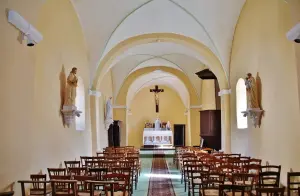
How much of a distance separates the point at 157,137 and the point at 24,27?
18935 mm

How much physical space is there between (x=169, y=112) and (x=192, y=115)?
635cm

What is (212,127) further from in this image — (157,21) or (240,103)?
(157,21)

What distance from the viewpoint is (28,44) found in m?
5.73

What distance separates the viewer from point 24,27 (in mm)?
5422

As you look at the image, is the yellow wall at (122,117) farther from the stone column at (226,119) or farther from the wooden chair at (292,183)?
the wooden chair at (292,183)

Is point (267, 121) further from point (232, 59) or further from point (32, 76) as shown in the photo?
point (32, 76)

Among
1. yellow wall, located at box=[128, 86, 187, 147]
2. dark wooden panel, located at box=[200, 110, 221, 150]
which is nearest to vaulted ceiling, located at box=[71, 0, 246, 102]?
dark wooden panel, located at box=[200, 110, 221, 150]

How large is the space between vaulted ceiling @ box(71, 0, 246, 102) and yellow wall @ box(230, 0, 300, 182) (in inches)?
24.2

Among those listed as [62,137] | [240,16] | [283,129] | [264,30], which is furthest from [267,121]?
[62,137]

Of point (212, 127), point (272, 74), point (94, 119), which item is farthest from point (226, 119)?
point (94, 119)

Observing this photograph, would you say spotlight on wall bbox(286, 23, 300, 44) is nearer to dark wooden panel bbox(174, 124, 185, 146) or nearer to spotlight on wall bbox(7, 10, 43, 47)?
spotlight on wall bbox(7, 10, 43, 47)

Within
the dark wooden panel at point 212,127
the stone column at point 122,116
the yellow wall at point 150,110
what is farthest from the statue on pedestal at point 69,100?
the yellow wall at point 150,110

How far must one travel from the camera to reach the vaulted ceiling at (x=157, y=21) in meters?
10.3

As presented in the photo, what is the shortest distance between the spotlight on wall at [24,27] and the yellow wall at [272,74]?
4.96m
